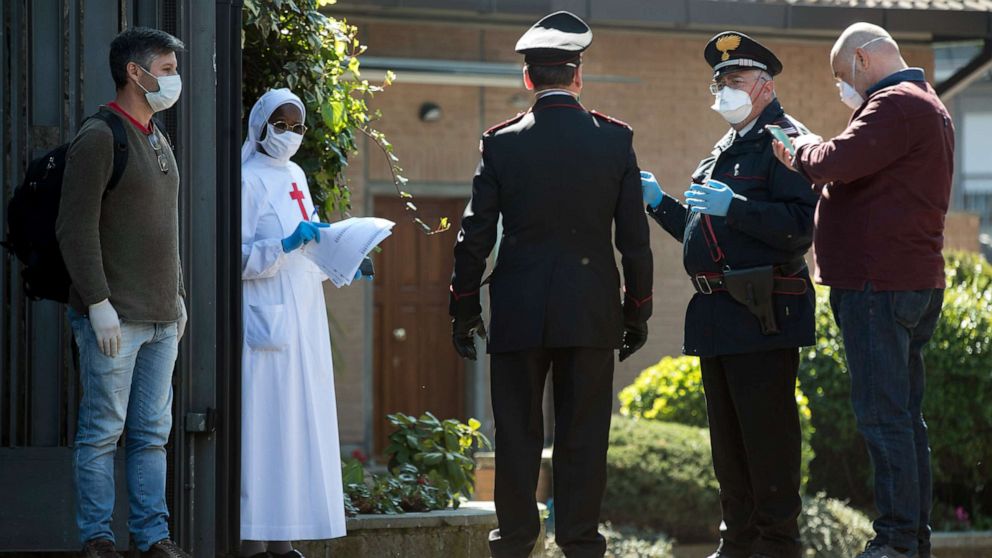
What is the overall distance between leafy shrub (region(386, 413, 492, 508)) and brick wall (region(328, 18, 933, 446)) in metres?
4.14

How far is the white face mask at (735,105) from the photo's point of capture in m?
5.52

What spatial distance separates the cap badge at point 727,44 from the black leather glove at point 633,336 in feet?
3.65

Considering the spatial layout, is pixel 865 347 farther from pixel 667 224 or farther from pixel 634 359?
pixel 634 359

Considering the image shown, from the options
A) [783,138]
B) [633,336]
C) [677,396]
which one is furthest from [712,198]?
[677,396]

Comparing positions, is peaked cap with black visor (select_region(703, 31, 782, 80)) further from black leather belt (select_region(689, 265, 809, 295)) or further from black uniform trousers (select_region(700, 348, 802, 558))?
black uniform trousers (select_region(700, 348, 802, 558))

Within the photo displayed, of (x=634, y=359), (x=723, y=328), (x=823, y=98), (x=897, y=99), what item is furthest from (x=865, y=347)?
(x=823, y=98)

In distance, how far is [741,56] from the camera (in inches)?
219

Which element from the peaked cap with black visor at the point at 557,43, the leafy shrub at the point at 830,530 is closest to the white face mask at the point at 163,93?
the peaked cap with black visor at the point at 557,43

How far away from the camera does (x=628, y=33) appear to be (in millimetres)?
12797

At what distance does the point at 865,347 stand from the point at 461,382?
300 inches

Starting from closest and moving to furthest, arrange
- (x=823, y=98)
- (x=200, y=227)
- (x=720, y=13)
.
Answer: (x=200, y=227)
(x=720, y=13)
(x=823, y=98)

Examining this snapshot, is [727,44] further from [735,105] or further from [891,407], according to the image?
[891,407]

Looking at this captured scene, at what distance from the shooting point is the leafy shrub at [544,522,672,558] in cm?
855

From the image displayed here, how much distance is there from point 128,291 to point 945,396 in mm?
6770
